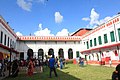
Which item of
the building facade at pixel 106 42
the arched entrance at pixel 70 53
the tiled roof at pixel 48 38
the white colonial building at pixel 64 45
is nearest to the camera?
the building facade at pixel 106 42

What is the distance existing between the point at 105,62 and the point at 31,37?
58.7ft

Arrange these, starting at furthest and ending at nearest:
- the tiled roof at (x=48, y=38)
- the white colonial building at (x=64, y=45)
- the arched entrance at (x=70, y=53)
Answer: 1. the arched entrance at (x=70, y=53)
2. the tiled roof at (x=48, y=38)
3. the white colonial building at (x=64, y=45)

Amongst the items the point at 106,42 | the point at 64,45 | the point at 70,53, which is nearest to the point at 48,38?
the point at 64,45

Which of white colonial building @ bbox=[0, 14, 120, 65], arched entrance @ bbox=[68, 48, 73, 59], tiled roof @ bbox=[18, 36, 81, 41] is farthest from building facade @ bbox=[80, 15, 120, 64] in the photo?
tiled roof @ bbox=[18, 36, 81, 41]

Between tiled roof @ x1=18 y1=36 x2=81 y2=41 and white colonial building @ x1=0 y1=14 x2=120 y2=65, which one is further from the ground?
tiled roof @ x1=18 y1=36 x2=81 y2=41

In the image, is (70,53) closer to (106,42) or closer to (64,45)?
(64,45)

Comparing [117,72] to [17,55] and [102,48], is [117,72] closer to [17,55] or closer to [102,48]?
[102,48]

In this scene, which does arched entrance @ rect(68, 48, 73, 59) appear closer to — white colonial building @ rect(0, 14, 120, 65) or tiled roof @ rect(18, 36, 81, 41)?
white colonial building @ rect(0, 14, 120, 65)

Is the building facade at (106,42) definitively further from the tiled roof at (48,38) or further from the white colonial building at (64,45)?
the tiled roof at (48,38)

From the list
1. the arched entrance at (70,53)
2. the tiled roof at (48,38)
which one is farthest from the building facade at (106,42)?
the tiled roof at (48,38)

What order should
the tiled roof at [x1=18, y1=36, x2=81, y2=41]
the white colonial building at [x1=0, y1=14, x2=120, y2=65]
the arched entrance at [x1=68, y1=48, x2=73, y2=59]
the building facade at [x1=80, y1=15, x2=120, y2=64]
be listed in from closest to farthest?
the building facade at [x1=80, y1=15, x2=120, y2=64] → the white colonial building at [x1=0, y1=14, x2=120, y2=65] → the tiled roof at [x1=18, y1=36, x2=81, y2=41] → the arched entrance at [x1=68, y1=48, x2=73, y2=59]

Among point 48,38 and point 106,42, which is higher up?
point 48,38

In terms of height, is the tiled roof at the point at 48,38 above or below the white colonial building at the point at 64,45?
above

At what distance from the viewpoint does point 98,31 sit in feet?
105
